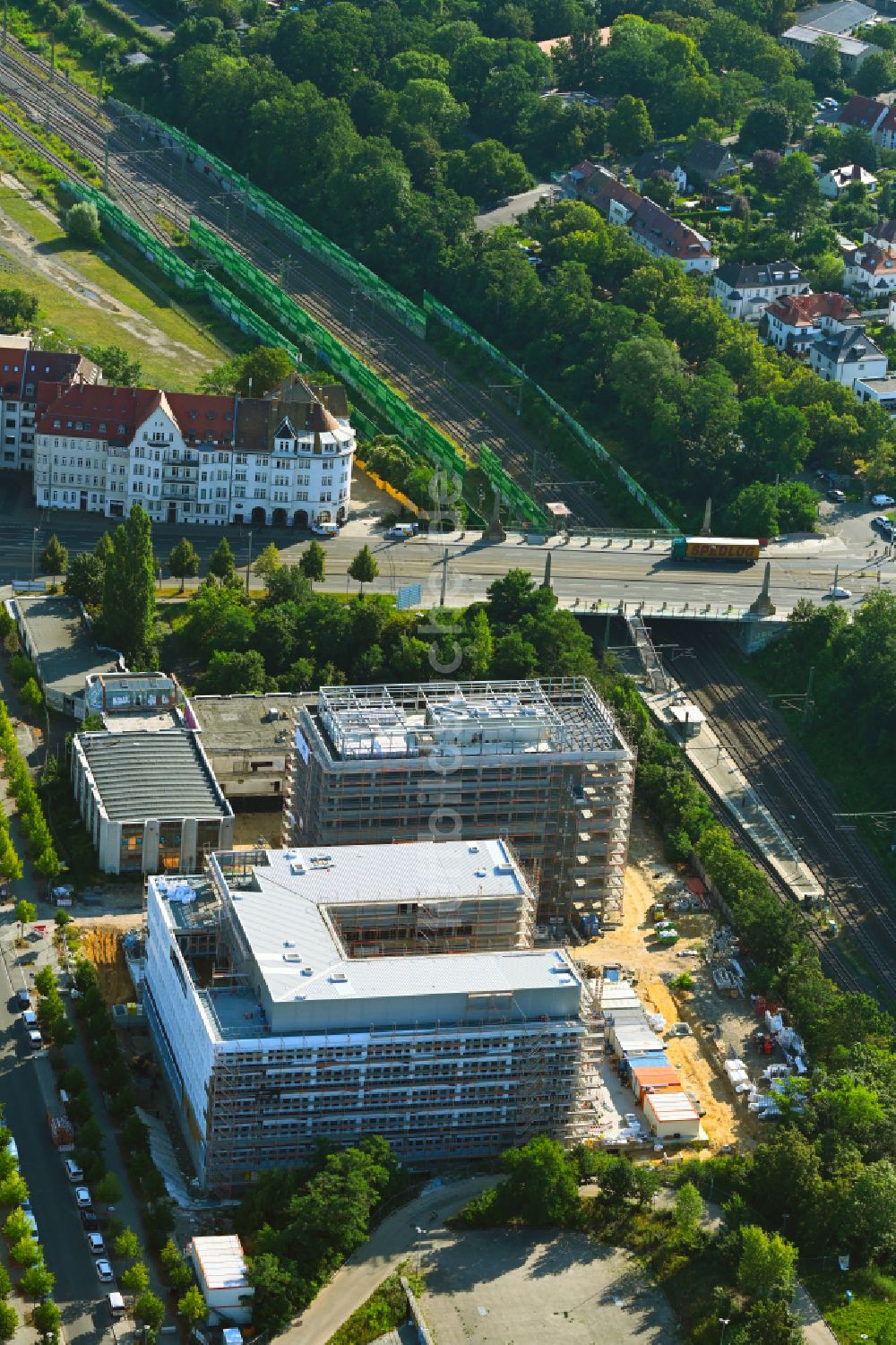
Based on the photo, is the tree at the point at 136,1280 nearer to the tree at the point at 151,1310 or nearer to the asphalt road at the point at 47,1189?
the tree at the point at 151,1310

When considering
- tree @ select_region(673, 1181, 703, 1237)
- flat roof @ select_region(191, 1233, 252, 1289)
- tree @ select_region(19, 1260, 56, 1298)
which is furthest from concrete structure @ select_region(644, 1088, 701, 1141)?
tree @ select_region(19, 1260, 56, 1298)

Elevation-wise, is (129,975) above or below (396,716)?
below

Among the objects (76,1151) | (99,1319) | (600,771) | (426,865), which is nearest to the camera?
(99,1319)

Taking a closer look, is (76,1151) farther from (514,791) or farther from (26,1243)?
(514,791)

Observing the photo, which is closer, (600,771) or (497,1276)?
(497,1276)

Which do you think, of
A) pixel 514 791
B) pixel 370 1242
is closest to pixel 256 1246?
pixel 370 1242

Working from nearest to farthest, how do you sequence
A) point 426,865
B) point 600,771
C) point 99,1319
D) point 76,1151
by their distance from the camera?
point 99,1319, point 76,1151, point 426,865, point 600,771

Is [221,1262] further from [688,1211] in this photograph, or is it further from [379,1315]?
[688,1211]

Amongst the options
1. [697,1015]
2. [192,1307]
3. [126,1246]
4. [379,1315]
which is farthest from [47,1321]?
[697,1015]
